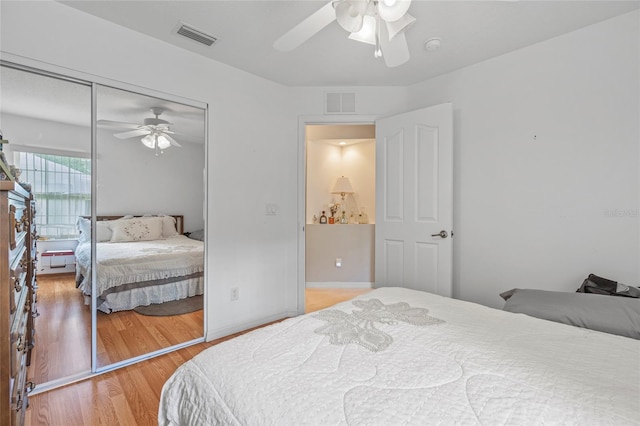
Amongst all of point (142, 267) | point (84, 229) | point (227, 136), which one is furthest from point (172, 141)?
point (142, 267)

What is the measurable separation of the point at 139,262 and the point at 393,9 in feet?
7.50

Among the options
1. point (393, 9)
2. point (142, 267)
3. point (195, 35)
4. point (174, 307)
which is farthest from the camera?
point (174, 307)

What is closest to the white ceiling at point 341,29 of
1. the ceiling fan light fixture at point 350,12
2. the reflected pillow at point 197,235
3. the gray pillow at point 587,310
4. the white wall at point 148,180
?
the ceiling fan light fixture at point 350,12

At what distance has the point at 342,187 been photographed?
452cm

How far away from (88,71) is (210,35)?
0.82 m

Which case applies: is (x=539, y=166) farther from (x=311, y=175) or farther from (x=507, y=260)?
(x=311, y=175)

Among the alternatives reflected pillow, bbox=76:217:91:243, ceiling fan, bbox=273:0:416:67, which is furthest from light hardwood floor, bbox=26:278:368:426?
ceiling fan, bbox=273:0:416:67

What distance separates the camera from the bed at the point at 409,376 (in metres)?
0.71

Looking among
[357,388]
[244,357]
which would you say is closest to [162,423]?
[244,357]

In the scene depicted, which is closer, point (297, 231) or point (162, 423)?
point (162, 423)

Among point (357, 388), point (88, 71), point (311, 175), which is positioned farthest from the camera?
point (311, 175)

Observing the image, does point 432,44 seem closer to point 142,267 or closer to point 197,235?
point 197,235

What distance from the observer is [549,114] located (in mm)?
2160

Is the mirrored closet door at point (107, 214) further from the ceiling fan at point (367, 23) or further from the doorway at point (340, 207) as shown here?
the doorway at point (340, 207)
